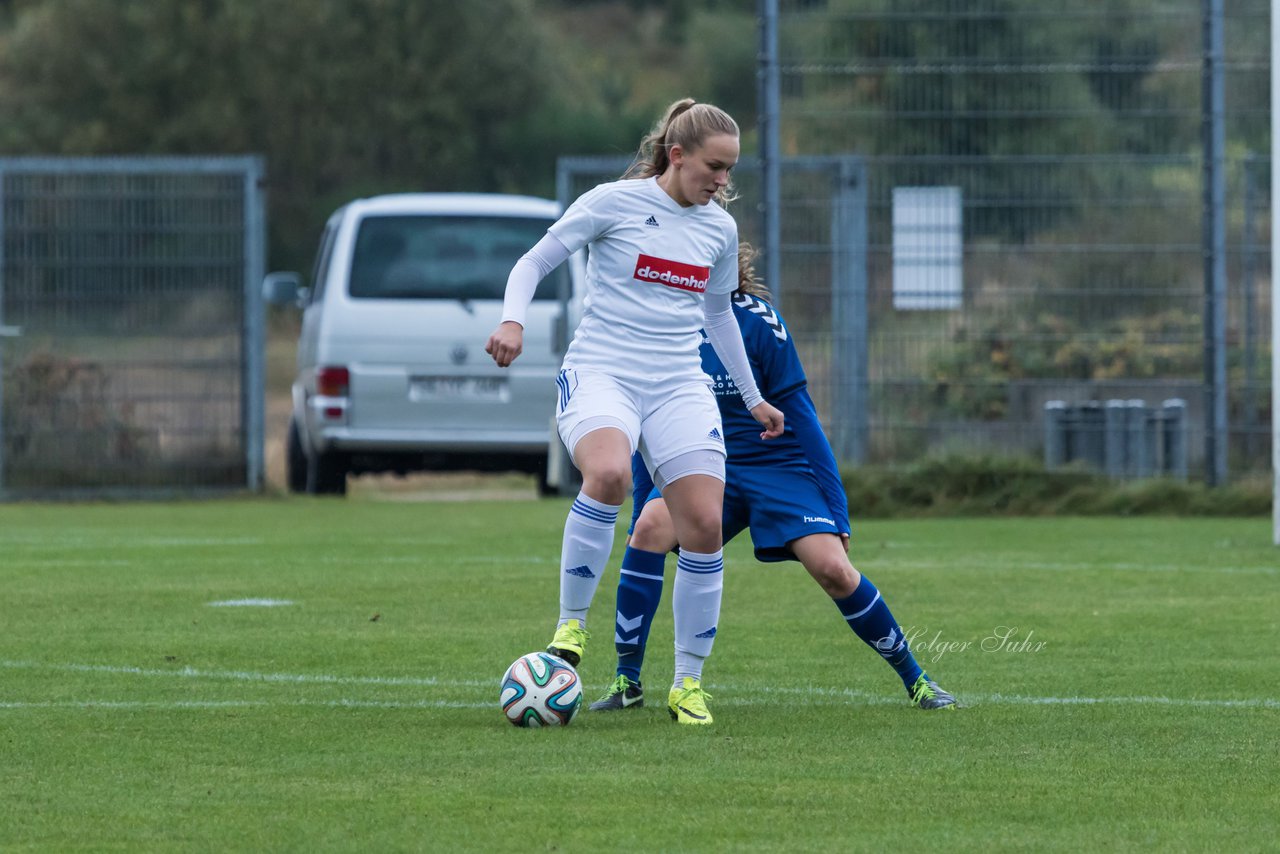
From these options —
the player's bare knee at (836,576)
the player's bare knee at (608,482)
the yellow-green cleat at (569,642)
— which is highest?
the player's bare knee at (608,482)

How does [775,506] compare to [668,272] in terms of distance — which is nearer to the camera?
[668,272]

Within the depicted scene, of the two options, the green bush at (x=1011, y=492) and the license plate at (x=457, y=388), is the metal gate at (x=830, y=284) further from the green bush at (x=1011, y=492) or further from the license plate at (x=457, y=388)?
the license plate at (x=457, y=388)

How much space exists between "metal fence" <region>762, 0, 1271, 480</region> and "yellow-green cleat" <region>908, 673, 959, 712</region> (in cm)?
819

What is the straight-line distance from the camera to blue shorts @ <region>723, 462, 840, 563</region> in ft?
21.7

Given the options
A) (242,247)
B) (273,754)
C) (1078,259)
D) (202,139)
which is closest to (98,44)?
(202,139)

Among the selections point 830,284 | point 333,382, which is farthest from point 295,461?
point 830,284

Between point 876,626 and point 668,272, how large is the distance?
1.17 m

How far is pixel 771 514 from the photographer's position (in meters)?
6.66

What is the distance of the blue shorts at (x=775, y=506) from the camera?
662 centimetres

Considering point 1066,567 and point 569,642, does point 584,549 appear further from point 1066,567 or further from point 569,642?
point 1066,567

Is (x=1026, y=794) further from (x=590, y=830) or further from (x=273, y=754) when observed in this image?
(x=273, y=754)

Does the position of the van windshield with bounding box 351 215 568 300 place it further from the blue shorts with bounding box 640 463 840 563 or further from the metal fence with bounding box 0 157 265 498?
the blue shorts with bounding box 640 463 840 563

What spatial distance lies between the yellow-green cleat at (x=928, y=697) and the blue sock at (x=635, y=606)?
2.55ft

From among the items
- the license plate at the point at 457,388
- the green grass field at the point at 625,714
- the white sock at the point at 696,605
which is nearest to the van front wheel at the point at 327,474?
the license plate at the point at 457,388
